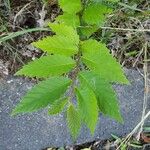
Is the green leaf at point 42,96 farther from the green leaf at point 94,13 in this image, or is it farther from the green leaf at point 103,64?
the green leaf at point 94,13

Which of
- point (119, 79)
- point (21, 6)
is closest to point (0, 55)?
point (21, 6)

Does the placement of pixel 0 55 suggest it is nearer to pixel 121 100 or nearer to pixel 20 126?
pixel 20 126

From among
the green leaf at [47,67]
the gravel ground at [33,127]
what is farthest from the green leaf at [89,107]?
the gravel ground at [33,127]

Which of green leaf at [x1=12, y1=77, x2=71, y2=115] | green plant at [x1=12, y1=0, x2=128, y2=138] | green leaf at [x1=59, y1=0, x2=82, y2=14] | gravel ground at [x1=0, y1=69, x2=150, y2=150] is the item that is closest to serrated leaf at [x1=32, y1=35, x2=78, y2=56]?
green plant at [x1=12, y1=0, x2=128, y2=138]

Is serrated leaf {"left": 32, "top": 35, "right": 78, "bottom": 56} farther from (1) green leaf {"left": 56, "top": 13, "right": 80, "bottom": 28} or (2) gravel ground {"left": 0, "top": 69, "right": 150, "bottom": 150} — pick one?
(2) gravel ground {"left": 0, "top": 69, "right": 150, "bottom": 150}

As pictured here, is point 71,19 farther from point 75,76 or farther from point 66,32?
point 75,76
